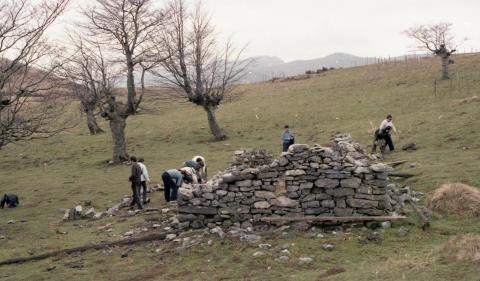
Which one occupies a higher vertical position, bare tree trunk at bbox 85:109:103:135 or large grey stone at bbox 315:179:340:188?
bare tree trunk at bbox 85:109:103:135

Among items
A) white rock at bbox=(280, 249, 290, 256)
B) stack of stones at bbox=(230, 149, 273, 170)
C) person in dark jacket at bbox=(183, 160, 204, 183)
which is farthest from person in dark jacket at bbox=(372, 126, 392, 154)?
white rock at bbox=(280, 249, 290, 256)

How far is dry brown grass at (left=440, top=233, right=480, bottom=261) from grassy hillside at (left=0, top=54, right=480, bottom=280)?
0.25 metres

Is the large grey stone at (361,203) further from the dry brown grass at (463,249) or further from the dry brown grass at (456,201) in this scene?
the dry brown grass at (463,249)

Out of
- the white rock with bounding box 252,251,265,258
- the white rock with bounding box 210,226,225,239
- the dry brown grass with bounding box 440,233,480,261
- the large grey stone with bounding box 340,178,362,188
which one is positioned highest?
the large grey stone with bounding box 340,178,362,188

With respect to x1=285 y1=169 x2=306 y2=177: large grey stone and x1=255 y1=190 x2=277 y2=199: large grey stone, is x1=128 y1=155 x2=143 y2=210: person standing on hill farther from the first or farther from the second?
x1=285 y1=169 x2=306 y2=177: large grey stone

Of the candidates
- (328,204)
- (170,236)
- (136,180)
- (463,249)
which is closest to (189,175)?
(136,180)

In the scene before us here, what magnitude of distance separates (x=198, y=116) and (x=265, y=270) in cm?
3357

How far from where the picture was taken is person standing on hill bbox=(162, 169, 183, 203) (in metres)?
17.4

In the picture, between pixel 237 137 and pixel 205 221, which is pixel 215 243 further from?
pixel 237 137

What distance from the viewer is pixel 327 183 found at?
13250 mm

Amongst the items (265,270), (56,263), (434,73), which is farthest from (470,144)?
(434,73)

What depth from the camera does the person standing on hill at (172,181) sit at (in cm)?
1742

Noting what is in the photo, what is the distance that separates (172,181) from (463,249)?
10431mm

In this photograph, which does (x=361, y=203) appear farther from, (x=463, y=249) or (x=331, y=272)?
(x=463, y=249)
